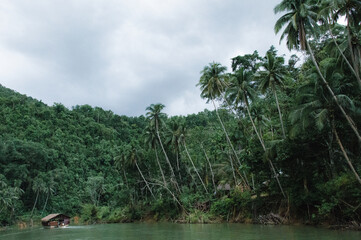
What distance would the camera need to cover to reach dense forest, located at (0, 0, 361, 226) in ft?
76.3

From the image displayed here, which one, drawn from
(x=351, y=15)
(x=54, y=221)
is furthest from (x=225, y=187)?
(x=54, y=221)

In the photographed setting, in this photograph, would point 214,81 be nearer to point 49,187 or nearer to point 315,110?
point 315,110

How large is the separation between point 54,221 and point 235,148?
34082 mm

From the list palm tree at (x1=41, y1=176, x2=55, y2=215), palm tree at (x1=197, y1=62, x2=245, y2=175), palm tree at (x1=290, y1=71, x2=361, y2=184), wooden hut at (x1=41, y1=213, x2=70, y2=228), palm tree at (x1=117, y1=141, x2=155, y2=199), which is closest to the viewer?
palm tree at (x1=290, y1=71, x2=361, y2=184)

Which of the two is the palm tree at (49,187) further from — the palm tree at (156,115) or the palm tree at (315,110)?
the palm tree at (315,110)

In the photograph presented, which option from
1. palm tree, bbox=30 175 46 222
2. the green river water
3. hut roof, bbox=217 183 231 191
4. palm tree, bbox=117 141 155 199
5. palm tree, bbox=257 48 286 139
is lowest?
the green river water

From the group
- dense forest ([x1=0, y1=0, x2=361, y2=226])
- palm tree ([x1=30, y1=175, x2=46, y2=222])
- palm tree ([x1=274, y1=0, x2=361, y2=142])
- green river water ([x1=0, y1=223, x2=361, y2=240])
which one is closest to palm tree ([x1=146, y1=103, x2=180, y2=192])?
dense forest ([x1=0, y1=0, x2=361, y2=226])

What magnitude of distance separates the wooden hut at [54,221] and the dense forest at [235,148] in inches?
365

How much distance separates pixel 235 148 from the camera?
150ft

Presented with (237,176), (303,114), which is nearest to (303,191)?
(303,114)

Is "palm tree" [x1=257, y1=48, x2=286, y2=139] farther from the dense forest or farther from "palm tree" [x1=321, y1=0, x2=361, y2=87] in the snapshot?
"palm tree" [x1=321, y1=0, x2=361, y2=87]

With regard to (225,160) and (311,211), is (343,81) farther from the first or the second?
(225,160)

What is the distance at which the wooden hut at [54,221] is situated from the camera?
54.6 metres

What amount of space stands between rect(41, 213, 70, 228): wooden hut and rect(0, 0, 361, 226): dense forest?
9.26 meters
